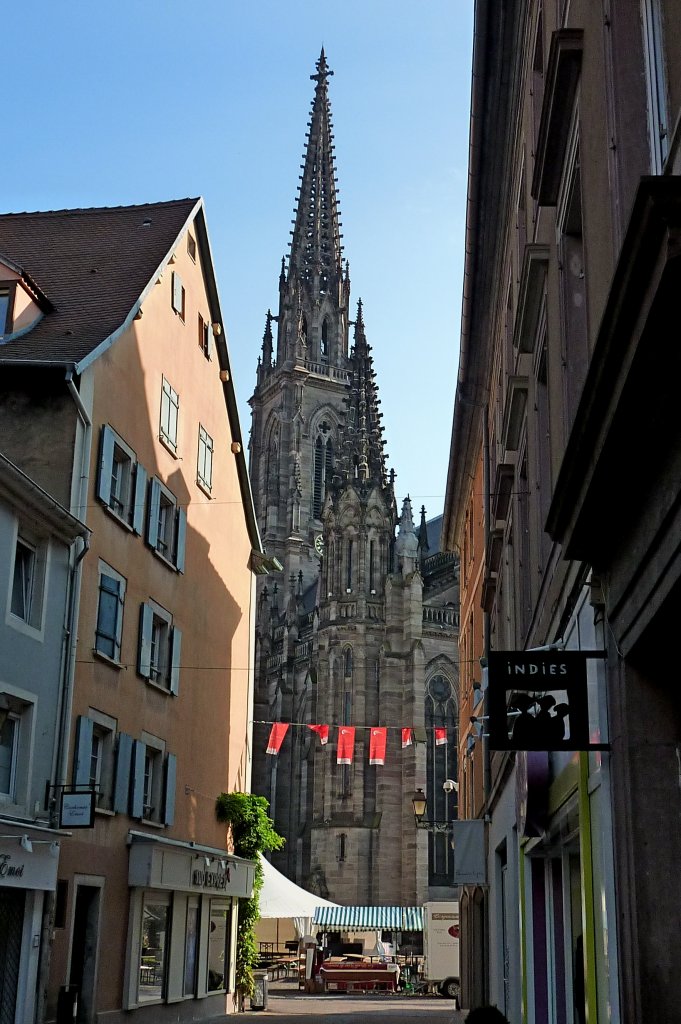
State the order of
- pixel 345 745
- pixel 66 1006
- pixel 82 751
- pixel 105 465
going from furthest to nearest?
pixel 345 745
pixel 105 465
pixel 82 751
pixel 66 1006

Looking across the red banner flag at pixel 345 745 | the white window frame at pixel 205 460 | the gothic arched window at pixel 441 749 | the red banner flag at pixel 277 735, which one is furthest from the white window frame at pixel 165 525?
the gothic arched window at pixel 441 749

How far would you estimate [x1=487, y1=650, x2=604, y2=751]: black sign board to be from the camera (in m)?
7.68

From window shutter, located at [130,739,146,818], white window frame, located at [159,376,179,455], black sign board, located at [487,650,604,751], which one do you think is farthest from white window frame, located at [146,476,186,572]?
black sign board, located at [487,650,604,751]

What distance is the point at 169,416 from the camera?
78.9ft

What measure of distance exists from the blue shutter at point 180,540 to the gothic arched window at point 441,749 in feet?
124

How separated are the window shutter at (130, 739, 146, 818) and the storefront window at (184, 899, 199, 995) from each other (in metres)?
3.65

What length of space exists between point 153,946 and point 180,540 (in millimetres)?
7380

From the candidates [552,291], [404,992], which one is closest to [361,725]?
[404,992]

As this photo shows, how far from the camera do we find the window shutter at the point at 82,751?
717 inches

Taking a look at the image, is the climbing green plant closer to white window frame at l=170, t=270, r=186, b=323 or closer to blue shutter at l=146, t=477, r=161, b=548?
blue shutter at l=146, t=477, r=161, b=548

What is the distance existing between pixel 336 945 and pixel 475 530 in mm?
27739

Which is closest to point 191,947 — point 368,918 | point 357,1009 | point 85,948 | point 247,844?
point 247,844

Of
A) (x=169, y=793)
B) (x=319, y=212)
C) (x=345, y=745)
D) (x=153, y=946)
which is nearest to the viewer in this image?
(x=153, y=946)

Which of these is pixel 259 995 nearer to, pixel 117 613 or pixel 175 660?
pixel 175 660
